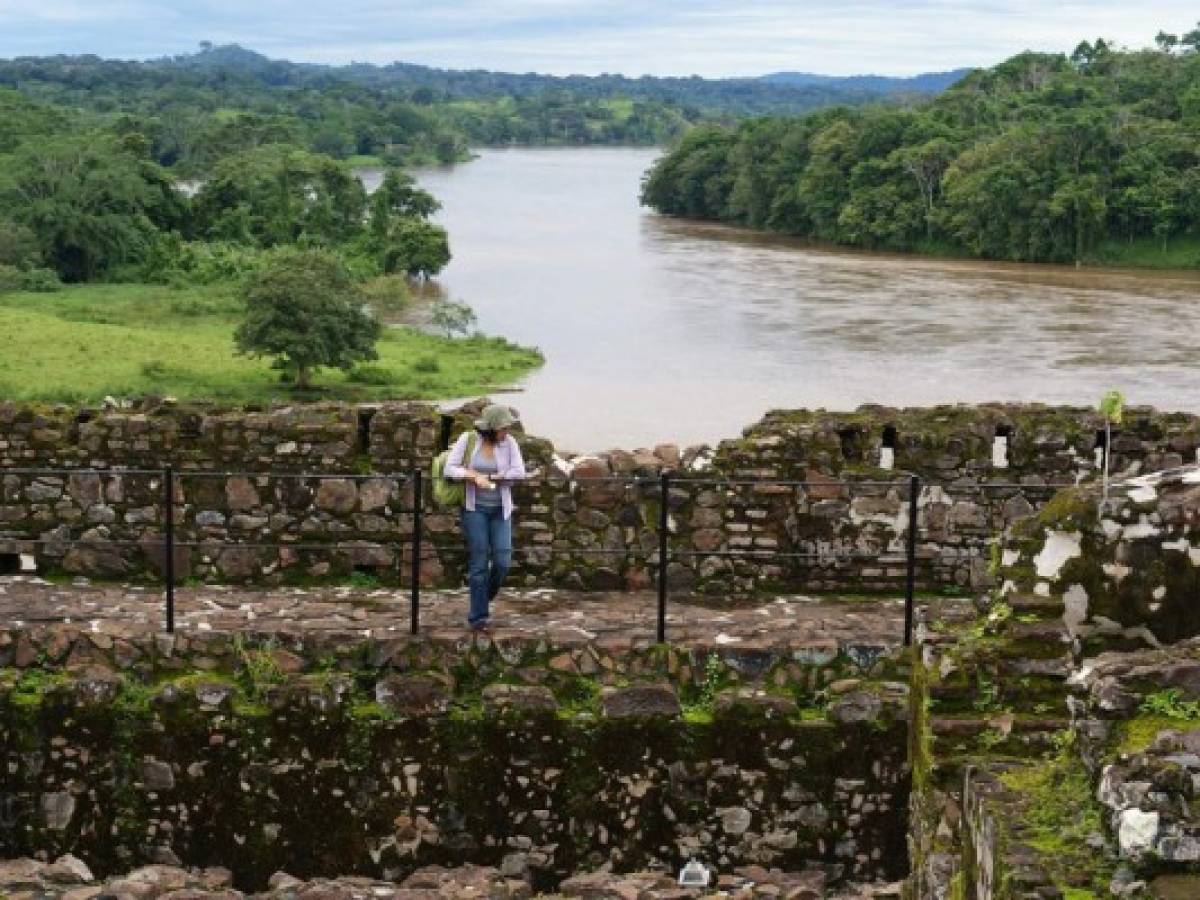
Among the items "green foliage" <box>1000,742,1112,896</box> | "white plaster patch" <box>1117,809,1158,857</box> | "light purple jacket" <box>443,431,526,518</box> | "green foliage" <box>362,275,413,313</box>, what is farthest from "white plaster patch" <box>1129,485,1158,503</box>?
"green foliage" <box>362,275,413,313</box>

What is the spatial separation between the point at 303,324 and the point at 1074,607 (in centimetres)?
3764

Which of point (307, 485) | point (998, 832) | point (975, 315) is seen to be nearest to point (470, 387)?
point (975, 315)

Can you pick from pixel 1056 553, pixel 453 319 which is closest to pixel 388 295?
pixel 453 319

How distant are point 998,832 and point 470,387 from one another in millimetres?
38690

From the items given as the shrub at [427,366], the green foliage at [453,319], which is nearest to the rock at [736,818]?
the shrub at [427,366]

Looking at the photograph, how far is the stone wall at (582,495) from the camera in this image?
411 inches

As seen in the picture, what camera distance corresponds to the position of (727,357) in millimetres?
46312

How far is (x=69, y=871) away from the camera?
8195 millimetres

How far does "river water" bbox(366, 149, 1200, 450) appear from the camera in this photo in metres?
40.2

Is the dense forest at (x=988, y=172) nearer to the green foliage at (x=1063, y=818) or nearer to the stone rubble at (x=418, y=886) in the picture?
the stone rubble at (x=418, y=886)

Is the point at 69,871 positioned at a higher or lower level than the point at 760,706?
lower

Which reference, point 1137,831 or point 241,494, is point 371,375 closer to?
point 241,494

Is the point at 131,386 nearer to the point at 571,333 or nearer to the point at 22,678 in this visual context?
the point at 571,333

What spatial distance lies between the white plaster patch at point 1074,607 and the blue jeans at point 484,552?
3.29 meters
